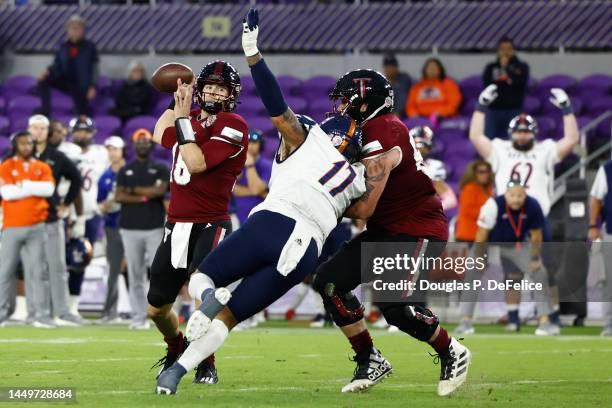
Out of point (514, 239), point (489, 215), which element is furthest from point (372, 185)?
point (514, 239)

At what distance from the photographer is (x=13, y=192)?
14531 millimetres

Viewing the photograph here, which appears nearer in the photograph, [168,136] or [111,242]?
[168,136]

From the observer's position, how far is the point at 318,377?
895 centimetres

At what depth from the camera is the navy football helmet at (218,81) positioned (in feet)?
27.4

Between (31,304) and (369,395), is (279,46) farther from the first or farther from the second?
(369,395)

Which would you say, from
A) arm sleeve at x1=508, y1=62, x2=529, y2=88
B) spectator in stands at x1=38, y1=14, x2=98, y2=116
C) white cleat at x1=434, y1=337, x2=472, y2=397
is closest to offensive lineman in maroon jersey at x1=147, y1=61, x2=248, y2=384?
white cleat at x1=434, y1=337, x2=472, y2=397

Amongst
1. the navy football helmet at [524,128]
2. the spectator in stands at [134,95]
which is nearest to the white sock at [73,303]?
the navy football helmet at [524,128]

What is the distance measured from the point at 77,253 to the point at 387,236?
8.60 m

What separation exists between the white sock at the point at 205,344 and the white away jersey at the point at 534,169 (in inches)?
336

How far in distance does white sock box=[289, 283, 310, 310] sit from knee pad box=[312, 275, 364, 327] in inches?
321

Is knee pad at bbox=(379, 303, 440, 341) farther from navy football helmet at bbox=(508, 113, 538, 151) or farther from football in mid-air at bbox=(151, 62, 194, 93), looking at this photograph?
navy football helmet at bbox=(508, 113, 538, 151)

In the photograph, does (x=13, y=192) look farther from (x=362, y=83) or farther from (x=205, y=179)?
(x=362, y=83)

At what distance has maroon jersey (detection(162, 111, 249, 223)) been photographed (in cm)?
828

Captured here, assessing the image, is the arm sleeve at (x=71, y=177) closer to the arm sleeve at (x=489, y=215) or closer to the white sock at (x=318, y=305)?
the white sock at (x=318, y=305)
